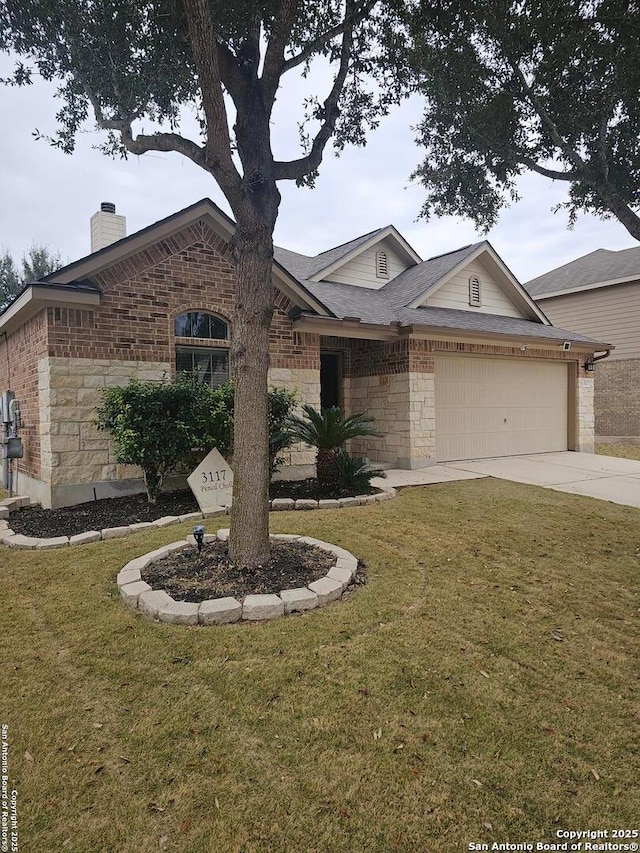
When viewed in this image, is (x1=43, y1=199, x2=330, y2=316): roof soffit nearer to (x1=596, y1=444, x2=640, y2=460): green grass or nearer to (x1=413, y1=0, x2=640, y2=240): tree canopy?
(x1=413, y1=0, x2=640, y2=240): tree canopy

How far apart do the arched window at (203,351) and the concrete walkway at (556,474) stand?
3.67 meters

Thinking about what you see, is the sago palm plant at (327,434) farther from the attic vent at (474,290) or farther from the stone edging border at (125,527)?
the attic vent at (474,290)

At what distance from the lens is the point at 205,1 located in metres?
3.84

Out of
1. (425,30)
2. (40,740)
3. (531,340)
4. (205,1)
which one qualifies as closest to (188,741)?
(40,740)

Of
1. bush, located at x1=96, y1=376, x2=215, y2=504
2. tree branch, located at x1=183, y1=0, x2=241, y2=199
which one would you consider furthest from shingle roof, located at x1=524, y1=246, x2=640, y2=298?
tree branch, located at x1=183, y1=0, x2=241, y2=199

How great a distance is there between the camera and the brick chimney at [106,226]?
940 cm

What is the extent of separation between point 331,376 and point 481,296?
16.4 ft

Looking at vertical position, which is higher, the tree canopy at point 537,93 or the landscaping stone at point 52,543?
the tree canopy at point 537,93

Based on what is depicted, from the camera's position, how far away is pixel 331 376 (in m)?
12.4

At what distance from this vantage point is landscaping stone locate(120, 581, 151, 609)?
3635 millimetres

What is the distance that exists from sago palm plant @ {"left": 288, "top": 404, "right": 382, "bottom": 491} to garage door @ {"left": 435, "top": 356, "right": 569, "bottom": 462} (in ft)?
13.2

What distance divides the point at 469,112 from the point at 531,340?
19.1 ft

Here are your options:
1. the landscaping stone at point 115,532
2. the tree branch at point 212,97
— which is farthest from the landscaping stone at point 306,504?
the tree branch at point 212,97

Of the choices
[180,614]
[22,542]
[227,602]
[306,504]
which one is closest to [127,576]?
[180,614]
